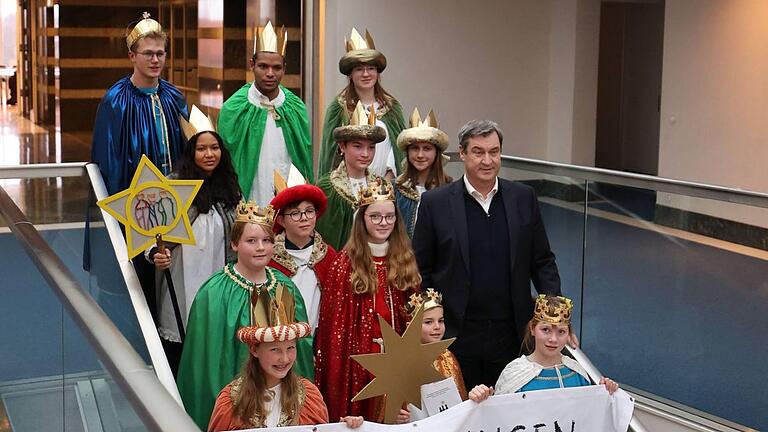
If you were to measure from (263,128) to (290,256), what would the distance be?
1.49 meters

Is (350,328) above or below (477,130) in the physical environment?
below

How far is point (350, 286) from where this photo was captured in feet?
15.4

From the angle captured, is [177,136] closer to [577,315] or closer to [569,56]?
[577,315]

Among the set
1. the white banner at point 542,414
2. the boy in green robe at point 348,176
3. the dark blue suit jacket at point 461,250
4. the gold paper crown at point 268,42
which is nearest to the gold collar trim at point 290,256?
the dark blue suit jacket at point 461,250

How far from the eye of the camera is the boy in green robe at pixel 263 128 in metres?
6.12

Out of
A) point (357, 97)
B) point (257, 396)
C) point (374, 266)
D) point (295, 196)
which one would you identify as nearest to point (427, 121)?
point (357, 97)

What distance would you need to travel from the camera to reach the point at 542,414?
13.4 feet

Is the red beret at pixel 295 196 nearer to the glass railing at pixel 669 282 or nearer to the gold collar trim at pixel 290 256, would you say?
the gold collar trim at pixel 290 256

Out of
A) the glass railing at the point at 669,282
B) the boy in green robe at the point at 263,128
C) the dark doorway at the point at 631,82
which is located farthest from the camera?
the dark doorway at the point at 631,82

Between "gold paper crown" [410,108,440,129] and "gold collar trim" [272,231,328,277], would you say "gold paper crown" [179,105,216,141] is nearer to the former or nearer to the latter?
"gold collar trim" [272,231,328,277]

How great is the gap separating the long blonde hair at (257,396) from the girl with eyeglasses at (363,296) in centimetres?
71

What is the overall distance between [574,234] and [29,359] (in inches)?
138

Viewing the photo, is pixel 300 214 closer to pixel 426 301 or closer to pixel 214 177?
pixel 214 177

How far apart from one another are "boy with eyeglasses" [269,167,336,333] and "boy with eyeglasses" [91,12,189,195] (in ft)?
3.55
